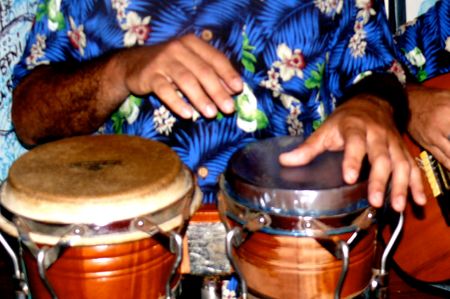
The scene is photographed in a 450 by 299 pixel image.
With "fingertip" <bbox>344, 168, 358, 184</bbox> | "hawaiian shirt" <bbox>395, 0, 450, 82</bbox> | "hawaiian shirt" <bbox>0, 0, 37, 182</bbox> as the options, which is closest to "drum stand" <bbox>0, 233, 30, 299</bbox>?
"fingertip" <bbox>344, 168, 358, 184</bbox>

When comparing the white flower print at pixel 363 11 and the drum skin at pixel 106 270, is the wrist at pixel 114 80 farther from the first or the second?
the white flower print at pixel 363 11

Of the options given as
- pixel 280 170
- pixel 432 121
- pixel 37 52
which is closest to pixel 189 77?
pixel 280 170

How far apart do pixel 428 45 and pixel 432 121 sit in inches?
11.0

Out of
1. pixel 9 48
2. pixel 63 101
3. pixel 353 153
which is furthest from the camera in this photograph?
pixel 9 48

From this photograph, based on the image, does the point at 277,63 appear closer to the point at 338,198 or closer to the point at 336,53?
the point at 336,53

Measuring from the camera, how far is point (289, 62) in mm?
1436

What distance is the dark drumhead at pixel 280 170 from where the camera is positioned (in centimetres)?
108

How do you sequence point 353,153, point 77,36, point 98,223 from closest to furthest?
point 98,223 → point 353,153 → point 77,36

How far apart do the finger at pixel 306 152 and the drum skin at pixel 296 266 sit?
0.13m

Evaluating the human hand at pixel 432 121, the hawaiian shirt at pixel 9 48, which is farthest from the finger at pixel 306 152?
the hawaiian shirt at pixel 9 48

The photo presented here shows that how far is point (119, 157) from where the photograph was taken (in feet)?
3.77

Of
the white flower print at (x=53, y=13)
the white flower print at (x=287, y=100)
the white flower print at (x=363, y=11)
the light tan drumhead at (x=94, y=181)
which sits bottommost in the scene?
the white flower print at (x=287, y=100)

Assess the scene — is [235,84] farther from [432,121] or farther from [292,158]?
[432,121]

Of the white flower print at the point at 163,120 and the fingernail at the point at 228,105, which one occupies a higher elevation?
the fingernail at the point at 228,105
